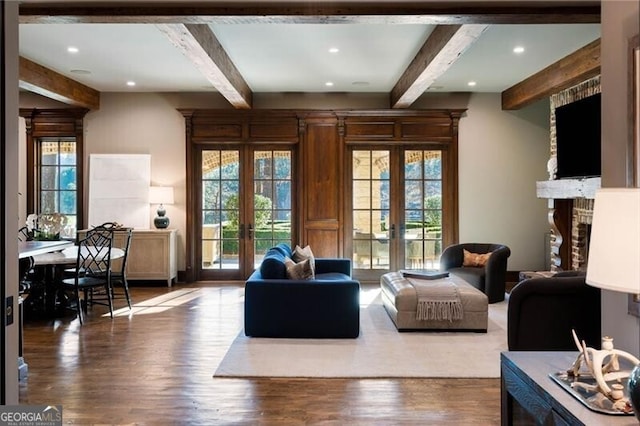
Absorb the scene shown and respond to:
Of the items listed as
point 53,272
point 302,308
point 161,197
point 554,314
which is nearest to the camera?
point 554,314

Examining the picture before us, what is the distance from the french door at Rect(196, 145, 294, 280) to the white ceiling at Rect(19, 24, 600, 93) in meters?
1.17

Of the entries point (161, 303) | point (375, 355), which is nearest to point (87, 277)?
point (161, 303)

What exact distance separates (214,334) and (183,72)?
3.67 m

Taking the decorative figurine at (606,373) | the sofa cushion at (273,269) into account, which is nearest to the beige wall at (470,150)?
the sofa cushion at (273,269)

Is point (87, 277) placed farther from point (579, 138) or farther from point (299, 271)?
point (579, 138)

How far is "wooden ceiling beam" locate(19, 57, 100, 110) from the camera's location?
19.2ft

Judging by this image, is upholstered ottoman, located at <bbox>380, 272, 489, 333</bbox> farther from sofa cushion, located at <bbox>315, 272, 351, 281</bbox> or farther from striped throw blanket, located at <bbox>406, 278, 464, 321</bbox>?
sofa cushion, located at <bbox>315, 272, 351, 281</bbox>

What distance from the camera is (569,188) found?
5.81 metres

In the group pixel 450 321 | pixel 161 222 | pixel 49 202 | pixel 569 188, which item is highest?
pixel 569 188

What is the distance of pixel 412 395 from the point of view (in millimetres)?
3305

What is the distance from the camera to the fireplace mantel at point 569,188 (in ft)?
17.3

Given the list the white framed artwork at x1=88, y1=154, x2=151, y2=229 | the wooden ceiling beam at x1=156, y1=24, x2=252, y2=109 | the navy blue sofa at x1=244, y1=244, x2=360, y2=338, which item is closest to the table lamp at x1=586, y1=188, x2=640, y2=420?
the navy blue sofa at x1=244, y1=244, x2=360, y2=338

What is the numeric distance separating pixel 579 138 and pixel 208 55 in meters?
4.41

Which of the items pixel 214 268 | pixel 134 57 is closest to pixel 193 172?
pixel 214 268
